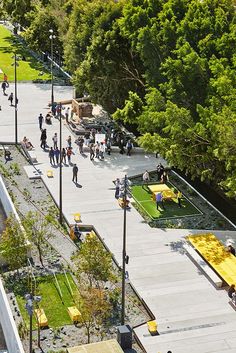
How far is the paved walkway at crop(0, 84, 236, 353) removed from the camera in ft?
97.0

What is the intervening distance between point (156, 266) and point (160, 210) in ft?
22.5

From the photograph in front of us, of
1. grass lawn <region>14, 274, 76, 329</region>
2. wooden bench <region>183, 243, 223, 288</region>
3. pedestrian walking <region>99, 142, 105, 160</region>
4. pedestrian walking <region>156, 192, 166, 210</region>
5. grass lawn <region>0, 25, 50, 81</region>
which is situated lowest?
grass lawn <region>14, 274, 76, 329</region>

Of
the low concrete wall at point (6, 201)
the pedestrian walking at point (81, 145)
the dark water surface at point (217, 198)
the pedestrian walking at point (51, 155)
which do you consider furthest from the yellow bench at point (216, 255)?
the pedestrian walking at point (81, 145)

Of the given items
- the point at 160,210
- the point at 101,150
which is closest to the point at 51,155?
the point at 101,150

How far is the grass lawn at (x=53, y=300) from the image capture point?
30603 mm

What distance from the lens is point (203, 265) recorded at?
34.9 metres

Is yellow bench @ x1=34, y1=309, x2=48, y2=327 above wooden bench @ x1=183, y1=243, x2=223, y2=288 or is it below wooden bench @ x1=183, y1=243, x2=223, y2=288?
below

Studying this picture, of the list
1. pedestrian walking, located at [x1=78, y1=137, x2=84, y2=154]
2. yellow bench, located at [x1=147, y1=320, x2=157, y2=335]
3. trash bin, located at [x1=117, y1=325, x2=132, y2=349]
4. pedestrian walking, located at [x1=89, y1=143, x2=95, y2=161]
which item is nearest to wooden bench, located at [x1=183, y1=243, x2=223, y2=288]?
yellow bench, located at [x1=147, y1=320, x2=157, y2=335]

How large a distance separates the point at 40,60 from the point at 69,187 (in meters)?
38.7

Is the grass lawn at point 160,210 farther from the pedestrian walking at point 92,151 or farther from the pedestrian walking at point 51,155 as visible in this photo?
the pedestrian walking at point 51,155

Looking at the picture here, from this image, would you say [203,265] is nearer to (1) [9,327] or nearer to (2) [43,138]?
(1) [9,327]

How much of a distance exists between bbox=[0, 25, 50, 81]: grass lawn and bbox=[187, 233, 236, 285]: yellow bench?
3937cm

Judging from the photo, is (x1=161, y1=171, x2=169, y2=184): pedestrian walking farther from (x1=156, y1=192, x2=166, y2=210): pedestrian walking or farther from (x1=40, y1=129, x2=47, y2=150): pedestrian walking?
(x1=40, y1=129, x2=47, y2=150): pedestrian walking

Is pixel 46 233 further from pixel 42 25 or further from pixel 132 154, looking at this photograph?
pixel 42 25
